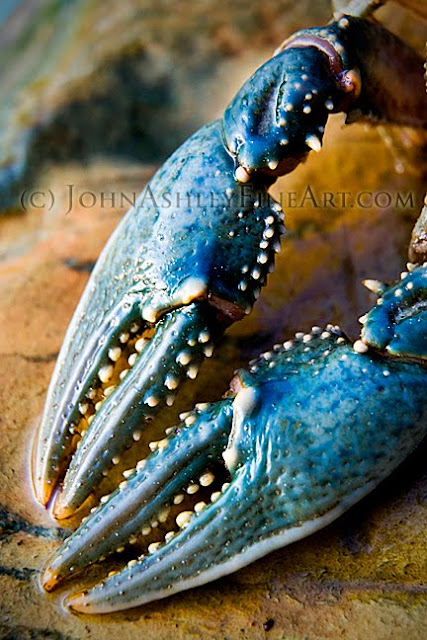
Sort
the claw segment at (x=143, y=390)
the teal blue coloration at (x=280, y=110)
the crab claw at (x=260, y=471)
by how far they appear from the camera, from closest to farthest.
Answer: the crab claw at (x=260, y=471), the claw segment at (x=143, y=390), the teal blue coloration at (x=280, y=110)

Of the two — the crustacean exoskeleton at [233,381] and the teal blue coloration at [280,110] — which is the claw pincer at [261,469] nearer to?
the crustacean exoskeleton at [233,381]

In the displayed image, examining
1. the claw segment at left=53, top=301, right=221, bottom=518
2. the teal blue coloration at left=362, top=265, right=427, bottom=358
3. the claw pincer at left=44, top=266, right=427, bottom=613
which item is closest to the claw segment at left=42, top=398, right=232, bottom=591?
the claw pincer at left=44, top=266, right=427, bottom=613

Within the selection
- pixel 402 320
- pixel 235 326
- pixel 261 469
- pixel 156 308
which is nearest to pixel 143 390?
pixel 156 308

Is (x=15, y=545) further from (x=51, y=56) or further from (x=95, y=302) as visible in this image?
(x=51, y=56)

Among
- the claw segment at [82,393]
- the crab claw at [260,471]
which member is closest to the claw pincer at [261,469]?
the crab claw at [260,471]

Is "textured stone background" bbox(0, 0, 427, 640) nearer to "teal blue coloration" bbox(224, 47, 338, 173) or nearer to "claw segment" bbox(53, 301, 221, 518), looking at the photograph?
"claw segment" bbox(53, 301, 221, 518)

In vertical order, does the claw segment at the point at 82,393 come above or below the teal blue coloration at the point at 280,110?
below
